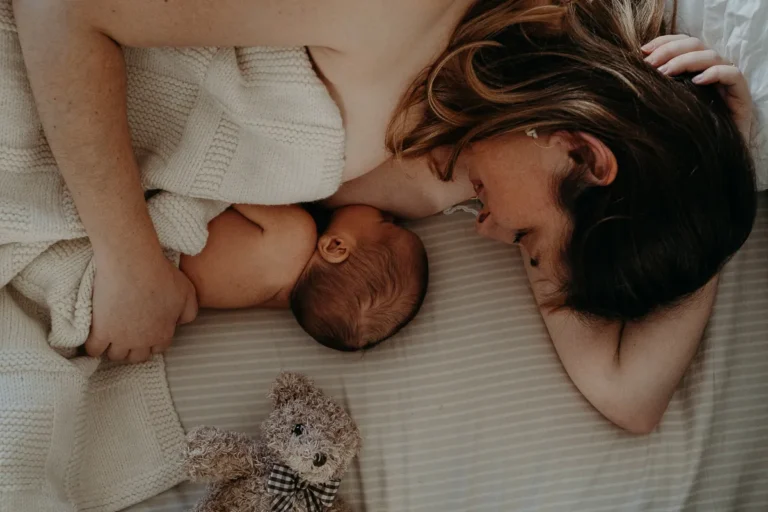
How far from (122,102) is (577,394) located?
0.76 metres

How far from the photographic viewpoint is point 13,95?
2.95 ft

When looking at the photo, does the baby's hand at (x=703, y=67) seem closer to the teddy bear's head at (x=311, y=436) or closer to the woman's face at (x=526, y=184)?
the woman's face at (x=526, y=184)

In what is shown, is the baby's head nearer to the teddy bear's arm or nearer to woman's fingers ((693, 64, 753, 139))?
the teddy bear's arm

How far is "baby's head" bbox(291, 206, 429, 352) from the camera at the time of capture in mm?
1086

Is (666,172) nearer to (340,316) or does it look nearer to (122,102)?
(340,316)

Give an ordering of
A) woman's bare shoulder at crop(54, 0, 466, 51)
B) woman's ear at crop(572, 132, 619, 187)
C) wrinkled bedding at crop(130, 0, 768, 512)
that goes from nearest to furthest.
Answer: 1. woman's bare shoulder at crop(54, 0, 466, 51)
2. woman's ear at crop(572, 132, 619, 187)
3. wrinkled bedding at crop(130, 0, 768, 512)

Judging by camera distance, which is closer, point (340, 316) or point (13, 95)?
point (13, 95)

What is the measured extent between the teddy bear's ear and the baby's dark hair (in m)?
0.10

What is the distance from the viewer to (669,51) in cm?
97

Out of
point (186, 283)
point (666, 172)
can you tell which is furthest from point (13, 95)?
point (666, 172)

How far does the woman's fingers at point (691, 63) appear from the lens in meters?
0.95

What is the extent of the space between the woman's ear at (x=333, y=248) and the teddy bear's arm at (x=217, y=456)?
0.91 feet

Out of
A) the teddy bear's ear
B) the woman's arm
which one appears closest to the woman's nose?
the woman's arm

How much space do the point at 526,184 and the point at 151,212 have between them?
1.60 feet
